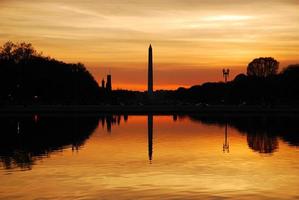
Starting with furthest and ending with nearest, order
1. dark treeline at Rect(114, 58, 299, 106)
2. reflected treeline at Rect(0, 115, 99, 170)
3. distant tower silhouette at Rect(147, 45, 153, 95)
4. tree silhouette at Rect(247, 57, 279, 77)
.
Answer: tree silhouette at Rect(247, 57, 279, 77) → dark treeline at Rect(114, 58, 299, 106) → distant tower silhouette at Rect(147, 45, 153, 95) → reflected treeline at Rect(0, 115, 99, 170)

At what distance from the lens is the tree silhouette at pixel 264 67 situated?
136 metres

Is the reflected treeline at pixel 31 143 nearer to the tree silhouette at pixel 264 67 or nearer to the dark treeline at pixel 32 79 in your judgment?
the dark treeline at pixel 32 79

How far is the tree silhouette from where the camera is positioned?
445ft

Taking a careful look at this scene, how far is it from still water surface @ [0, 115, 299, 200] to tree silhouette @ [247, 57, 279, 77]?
98731 mm

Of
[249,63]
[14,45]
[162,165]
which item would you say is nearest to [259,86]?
[249,63]

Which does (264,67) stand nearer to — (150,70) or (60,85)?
(150,70)

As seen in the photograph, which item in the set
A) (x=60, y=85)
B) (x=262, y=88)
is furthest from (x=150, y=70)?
(x=262, y=88)

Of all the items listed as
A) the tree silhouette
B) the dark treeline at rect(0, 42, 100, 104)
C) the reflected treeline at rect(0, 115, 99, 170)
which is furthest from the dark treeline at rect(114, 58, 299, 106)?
the reflected treeline at rect(0, 115, 99, 170)

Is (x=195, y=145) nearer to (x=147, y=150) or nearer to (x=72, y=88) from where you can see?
(x=147, y=150)

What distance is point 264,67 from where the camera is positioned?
13650 centimetres

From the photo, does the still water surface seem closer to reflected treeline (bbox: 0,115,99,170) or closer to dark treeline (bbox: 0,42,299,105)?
reflected treeline (bbox: 0,115,99,170)

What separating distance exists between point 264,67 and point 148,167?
117285 millimetres

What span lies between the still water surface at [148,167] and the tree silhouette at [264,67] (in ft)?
324

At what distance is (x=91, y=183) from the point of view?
1925cm
